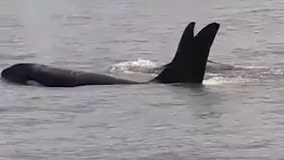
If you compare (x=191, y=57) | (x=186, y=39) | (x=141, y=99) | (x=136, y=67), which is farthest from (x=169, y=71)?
(x=136, y=67)

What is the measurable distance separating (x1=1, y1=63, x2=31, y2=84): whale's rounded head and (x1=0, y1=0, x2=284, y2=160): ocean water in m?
0.25

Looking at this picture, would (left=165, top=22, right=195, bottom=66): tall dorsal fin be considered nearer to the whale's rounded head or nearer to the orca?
the orca

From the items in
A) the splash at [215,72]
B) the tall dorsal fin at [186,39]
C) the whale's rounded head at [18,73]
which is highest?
the tall dorsal fin at [186,39]

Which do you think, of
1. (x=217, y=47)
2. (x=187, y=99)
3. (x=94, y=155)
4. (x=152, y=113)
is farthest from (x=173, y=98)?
(x=217, y=47)

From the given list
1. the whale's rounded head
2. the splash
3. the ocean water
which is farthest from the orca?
the splash

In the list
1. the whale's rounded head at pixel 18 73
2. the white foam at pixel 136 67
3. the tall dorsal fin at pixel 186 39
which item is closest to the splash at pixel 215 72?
the white foam at pixel 136 67

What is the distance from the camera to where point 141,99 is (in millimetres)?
16562

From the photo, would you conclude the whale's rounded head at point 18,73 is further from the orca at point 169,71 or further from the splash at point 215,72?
the splash at point 215,72

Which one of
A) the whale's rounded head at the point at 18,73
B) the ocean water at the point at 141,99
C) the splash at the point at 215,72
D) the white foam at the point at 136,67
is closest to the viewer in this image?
the ocean water at the point at 141,99

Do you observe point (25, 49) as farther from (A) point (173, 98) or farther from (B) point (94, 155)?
(B) point (94, 155)

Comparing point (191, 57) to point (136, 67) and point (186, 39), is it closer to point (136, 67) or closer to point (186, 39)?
point (186, 39)

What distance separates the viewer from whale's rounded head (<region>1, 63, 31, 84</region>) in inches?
745

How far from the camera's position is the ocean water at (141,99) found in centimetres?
1307

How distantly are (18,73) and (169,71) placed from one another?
2.76 meters
